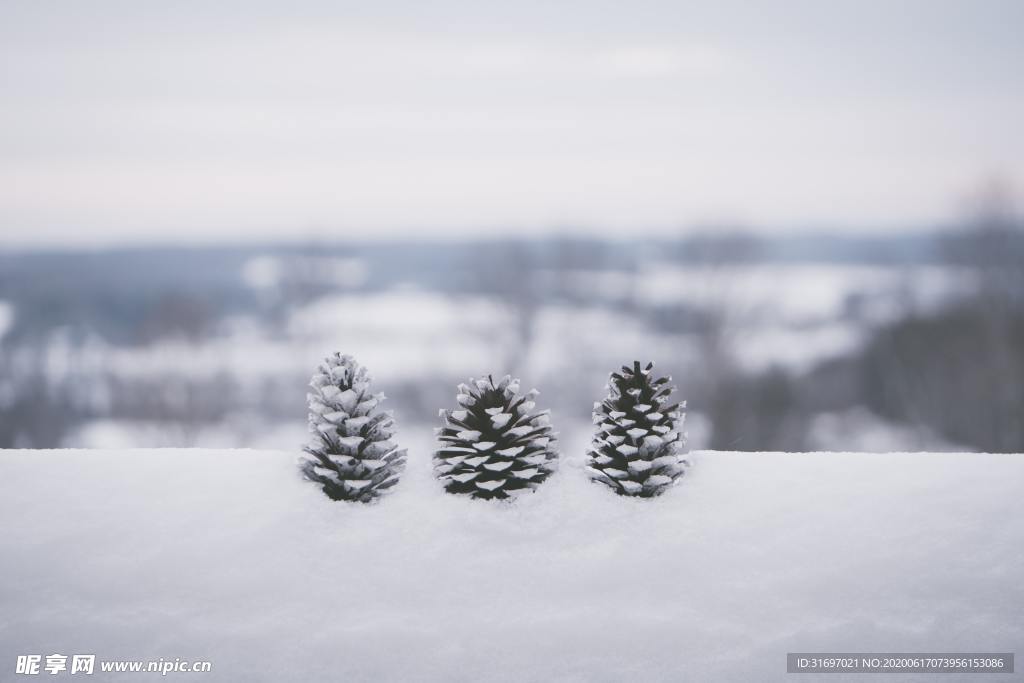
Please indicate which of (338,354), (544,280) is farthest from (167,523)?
(544,280)

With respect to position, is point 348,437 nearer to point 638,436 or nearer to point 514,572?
point 514,572

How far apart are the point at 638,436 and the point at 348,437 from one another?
1541mm

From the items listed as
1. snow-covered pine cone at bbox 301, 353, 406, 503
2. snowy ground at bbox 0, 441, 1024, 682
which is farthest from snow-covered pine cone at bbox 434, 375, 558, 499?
snow-covered pine cone at bbox 301, 353, 406, 503

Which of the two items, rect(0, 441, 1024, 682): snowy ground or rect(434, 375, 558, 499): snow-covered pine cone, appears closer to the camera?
rect(0, 441, 1024, 682): snowy ground

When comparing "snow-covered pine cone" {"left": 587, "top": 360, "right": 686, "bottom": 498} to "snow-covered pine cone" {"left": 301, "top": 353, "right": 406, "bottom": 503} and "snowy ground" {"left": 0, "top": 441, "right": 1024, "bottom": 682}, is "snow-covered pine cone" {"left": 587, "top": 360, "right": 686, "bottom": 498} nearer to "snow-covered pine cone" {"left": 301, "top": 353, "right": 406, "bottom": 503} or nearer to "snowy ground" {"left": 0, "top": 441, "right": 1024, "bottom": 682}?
"snowy ground" {"left": 0, "top": 441, "right": 1024, "bottom": 682}

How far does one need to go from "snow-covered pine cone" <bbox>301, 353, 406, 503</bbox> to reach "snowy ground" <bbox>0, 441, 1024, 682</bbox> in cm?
12

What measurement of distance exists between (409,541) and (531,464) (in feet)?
2.52

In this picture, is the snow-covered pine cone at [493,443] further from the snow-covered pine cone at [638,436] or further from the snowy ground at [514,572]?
the snow-covered pine cone at [638,436]

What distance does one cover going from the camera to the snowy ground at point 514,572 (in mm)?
2811

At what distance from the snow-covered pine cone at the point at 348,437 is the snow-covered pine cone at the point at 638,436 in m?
1.18

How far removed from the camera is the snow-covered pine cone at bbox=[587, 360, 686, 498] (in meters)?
3.75

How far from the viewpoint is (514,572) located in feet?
10.7

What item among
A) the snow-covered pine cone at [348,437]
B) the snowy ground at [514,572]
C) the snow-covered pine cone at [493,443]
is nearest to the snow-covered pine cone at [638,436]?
the snowy ground at [514,572]

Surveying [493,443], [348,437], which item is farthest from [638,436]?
[348,437]
